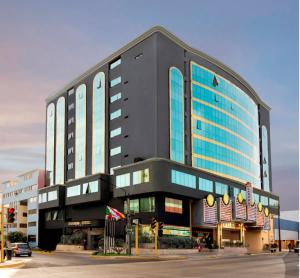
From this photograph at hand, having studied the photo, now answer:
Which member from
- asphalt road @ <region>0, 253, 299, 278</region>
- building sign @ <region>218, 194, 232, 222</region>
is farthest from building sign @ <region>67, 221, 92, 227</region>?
asphalt road @ <region>0, 253, 299, 278</region>

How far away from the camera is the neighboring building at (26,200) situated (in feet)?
397

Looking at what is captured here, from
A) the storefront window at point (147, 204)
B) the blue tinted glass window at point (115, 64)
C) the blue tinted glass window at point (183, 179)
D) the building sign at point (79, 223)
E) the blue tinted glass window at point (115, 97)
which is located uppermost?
the blue tinted glass window at point (115, 64)

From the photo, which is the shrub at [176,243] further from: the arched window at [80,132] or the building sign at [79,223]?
the arched window at [80,132]

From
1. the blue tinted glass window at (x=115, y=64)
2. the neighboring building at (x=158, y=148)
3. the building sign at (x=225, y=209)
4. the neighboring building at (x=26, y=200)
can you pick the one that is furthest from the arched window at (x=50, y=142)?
the building sign at (x=225, y=209)

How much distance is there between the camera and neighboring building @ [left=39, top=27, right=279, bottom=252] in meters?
81.8

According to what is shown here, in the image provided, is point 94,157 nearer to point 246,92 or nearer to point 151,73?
point 151,73

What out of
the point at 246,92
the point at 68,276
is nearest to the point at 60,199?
the point at 246,92

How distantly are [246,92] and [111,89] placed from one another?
37883 mm

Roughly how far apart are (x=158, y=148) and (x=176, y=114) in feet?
28.4

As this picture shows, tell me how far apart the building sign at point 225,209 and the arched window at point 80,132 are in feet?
101

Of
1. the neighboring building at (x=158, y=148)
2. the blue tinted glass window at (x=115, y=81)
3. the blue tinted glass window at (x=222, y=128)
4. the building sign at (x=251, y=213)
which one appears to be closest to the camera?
the neighboring building at (x=158, y=148)

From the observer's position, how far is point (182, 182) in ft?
266

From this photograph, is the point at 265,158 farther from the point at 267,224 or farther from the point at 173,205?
the point at 173,205

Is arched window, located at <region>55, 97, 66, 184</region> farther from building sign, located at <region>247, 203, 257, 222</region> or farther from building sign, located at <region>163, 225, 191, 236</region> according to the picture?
building sign, located at <region>247, 203, 257, 222</region>
